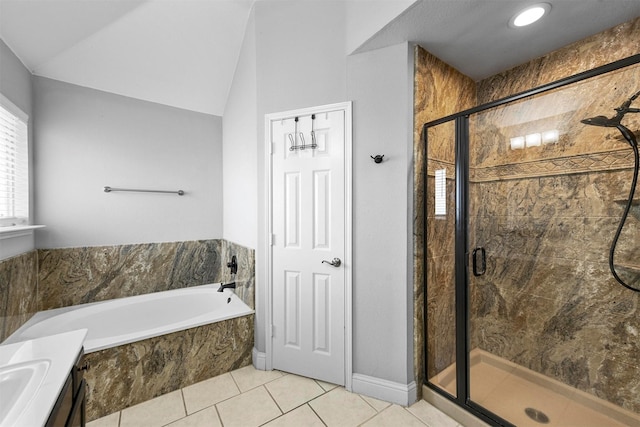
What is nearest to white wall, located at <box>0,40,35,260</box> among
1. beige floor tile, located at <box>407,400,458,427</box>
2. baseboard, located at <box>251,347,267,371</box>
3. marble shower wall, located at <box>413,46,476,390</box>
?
baseboard, located at <box>251,347,267,371</box>

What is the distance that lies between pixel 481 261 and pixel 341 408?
1.41 meters

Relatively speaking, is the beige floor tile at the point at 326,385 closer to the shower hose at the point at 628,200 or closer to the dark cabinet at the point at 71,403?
the dark cabinet at the point at 71,403

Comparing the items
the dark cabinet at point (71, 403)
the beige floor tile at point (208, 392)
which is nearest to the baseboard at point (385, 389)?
the beige floor tile at point (208, 392)

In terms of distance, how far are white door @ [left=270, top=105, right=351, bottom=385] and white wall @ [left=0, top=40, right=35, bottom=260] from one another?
1.80 m

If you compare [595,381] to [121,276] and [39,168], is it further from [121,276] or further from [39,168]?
[39,168]

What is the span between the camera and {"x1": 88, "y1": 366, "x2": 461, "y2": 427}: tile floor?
5.31 feet

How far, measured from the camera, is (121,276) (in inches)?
100

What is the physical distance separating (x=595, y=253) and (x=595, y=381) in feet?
2.67

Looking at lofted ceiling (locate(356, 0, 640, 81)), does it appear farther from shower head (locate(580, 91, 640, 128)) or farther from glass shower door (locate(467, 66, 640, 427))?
shower head (locate(580, 91, 640, 128))

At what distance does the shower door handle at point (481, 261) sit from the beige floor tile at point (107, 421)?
8.33 feet

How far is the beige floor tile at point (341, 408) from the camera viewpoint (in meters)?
1.63

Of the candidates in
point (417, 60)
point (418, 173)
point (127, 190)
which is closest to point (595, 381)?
point (418, 173)

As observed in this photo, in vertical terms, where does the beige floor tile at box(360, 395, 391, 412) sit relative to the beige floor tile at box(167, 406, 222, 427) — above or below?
below

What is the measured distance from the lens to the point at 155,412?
5.59 feet
